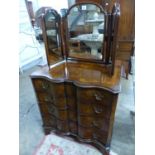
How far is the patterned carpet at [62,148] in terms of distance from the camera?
4.64ft

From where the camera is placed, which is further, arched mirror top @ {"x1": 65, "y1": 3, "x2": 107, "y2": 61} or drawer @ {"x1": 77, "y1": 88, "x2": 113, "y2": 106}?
arched mirror top @ {"x1": 65, "y1": 3, "x2": 107, "y2": 61}

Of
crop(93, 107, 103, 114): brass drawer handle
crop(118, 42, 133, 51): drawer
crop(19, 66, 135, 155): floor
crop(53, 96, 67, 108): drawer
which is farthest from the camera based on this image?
crop(118, 42, 133, 51): drawer

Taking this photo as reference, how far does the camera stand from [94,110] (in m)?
1.16

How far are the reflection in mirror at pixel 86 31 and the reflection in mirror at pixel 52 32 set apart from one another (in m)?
0.11

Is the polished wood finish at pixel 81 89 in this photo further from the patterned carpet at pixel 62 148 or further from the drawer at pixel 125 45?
the drawer at pixel 125 45

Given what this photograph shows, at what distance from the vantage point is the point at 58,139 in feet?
5.10

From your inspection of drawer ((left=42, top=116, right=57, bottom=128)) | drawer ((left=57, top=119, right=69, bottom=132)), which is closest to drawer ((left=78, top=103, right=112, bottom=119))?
drawer ((left=57, top=119, right=69, bottom=132))

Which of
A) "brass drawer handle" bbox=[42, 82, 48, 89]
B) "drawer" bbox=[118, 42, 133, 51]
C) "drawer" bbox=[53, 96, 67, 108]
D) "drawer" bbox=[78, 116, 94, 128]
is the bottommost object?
"drawer" bbox=[78, 116, 94, 128]

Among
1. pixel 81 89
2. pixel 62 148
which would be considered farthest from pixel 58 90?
pixel 62 148

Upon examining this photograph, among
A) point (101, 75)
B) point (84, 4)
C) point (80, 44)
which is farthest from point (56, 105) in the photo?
point (84, 4)

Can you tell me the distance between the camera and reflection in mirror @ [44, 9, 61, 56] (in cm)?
118

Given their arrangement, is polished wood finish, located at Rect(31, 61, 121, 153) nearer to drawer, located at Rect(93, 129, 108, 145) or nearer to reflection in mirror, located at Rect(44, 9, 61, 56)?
drawer, located at Rect(93, 129, 108, 145)

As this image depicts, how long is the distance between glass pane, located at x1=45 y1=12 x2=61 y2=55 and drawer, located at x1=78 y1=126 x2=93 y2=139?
0.77 meters
